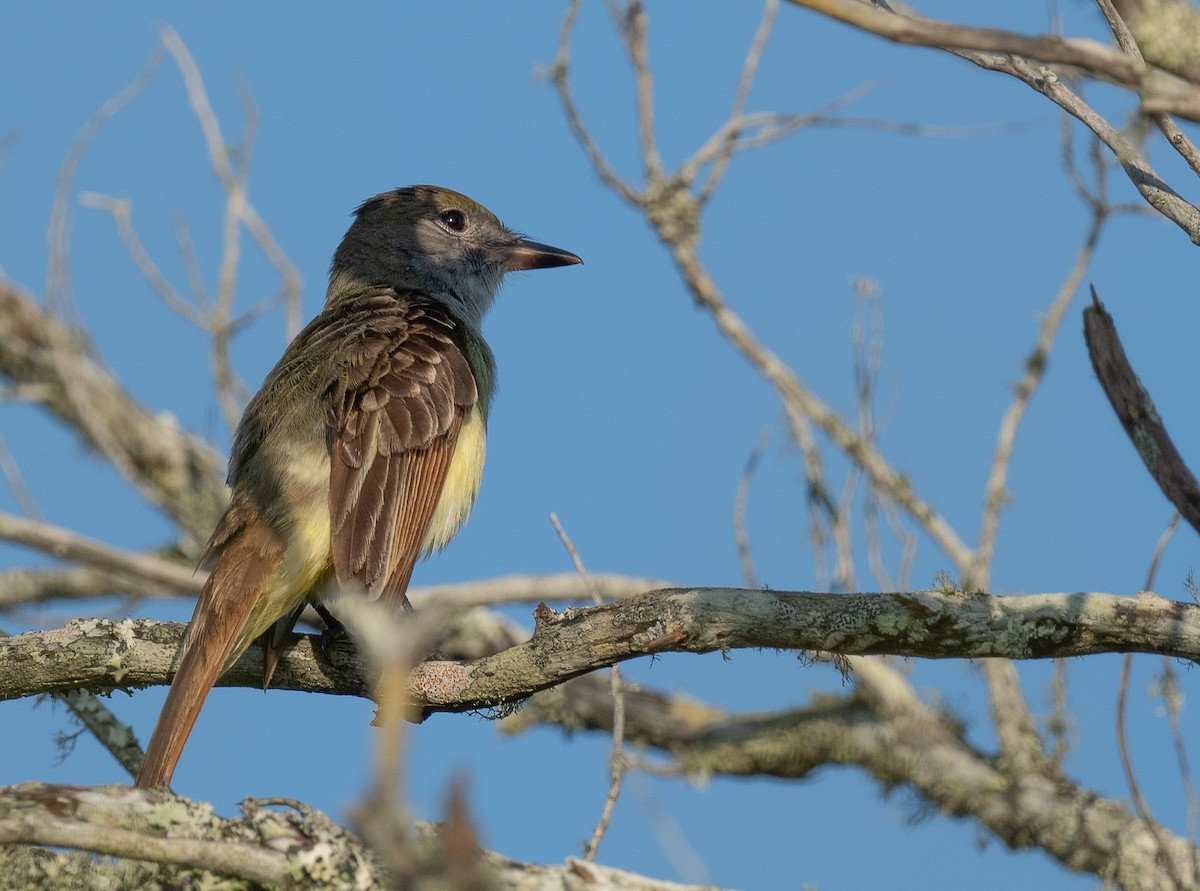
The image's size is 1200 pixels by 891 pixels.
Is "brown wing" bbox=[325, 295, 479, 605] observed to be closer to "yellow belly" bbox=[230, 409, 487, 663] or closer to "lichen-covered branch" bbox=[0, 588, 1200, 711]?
"yellow belly" bbox=[230, 409, 487, 663]

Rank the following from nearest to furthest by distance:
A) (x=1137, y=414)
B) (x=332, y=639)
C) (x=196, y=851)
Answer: (x=196, y=851) → (x=1137, y=414) → (x=332, y=639)

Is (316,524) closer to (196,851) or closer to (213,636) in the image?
(213,636)

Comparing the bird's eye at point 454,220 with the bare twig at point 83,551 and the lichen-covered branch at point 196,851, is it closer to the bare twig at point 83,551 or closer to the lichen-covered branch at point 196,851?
the bare twig at point 83,551

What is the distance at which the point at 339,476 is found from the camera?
516cm

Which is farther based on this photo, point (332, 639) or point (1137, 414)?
point (332, 639)

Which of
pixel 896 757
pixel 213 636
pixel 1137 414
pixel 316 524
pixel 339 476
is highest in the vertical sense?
pixel 339 476

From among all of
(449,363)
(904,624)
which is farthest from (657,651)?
(449,363)

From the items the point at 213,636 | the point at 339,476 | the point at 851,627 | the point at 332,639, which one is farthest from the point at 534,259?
the point at 851,627

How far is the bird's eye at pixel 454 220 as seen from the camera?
746 cm

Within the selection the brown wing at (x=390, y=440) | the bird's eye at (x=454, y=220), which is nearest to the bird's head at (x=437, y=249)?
the bird's eye at (x=454, y=220)

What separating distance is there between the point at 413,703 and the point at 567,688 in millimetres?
3480

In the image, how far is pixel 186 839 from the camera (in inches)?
112

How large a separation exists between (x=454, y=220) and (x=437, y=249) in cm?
28

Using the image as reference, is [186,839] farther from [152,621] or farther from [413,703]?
[152,621]
